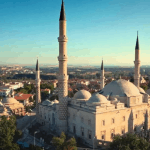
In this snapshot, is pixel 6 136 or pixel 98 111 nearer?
pixel 6 136

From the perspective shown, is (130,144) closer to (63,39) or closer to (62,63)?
(62,63)

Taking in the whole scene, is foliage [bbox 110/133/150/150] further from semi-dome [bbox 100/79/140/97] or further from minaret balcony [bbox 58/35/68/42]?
minaret balcony [bbox 58/35/68/42]

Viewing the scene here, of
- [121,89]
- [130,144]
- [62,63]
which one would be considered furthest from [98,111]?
[62,63]

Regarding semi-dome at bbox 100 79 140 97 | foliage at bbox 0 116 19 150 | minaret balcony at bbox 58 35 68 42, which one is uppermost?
minaret balcony at bbox 58 35 68 42

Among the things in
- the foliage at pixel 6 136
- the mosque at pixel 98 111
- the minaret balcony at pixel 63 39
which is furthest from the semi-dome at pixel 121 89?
the foliage at pixel 6 136

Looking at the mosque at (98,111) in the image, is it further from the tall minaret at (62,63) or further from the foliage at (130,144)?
the foliage at (130,144)

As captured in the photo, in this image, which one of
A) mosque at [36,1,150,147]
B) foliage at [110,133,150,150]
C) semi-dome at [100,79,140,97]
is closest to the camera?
foliage at [110,133,150,150]

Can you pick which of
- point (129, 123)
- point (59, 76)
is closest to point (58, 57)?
point (59, 76)

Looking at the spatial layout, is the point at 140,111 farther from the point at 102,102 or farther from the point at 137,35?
the point at 137,35

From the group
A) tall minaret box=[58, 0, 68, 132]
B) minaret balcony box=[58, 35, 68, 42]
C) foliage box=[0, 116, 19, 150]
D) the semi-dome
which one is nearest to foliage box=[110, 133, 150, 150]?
the semi-dome
